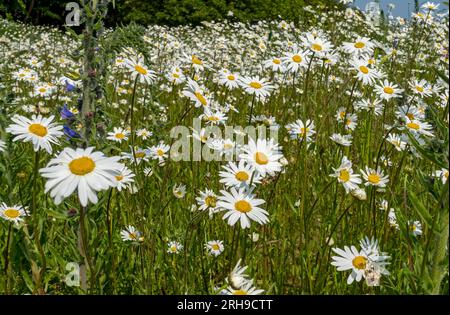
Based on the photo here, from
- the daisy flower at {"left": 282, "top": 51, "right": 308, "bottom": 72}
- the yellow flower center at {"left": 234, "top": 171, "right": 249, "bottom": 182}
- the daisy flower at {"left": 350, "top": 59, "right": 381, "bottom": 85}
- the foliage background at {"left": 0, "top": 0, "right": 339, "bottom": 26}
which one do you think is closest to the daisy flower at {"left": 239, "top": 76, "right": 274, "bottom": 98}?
the daisy flower at {"left": 282, "top": 51, "right": 308, "bottom": 72}

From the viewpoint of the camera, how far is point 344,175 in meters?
2.04

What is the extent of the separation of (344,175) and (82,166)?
1205 mm

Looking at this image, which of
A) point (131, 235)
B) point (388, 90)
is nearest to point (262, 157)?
point (131, 235)

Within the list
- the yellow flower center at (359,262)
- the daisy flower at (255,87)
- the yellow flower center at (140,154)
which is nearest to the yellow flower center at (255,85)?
the daisy flower at (255,87)

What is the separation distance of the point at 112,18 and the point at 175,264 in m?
13.8

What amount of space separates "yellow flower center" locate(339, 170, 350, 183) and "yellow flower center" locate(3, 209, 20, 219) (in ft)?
4.46

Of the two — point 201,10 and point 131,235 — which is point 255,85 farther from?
point 201,10

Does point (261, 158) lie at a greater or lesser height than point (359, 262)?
greater

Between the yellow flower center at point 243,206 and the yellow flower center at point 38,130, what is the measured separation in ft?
2.55

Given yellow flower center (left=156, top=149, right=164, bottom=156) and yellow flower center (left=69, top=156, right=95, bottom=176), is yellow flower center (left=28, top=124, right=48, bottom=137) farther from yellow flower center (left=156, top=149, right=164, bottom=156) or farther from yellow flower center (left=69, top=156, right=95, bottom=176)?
yellow flower center (left=156, top=149, right=164, bottom=156)

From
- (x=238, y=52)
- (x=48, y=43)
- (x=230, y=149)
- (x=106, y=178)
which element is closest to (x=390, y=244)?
(x=230, y=149)

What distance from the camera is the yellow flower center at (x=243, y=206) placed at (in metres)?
1.65

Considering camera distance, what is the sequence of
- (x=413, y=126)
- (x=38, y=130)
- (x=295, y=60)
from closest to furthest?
(x=38, y=130), (x=413, y=126), (x=295, y=60)

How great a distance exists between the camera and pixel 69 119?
1.67 m
